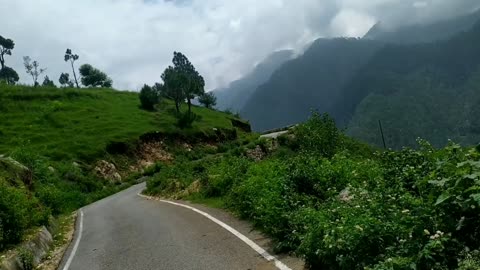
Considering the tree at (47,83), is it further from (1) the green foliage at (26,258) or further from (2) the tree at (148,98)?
(1) the green foliage at (26,258)

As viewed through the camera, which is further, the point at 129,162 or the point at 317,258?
the point at 129,162

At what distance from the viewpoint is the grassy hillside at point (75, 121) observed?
216 ft

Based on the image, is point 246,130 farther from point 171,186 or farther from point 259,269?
point 259,269

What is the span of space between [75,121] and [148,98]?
2093 centimetres

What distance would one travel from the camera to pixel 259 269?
8125 millimetres

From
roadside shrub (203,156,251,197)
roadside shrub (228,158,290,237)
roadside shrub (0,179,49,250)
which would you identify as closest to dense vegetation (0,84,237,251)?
roadside shrub (0,179,49,250)

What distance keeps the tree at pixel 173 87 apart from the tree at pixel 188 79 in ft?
2.09

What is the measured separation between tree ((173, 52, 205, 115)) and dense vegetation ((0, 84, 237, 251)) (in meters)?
4.72

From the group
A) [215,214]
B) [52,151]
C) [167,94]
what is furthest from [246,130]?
[215,214]

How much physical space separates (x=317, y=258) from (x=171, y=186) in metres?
23.9

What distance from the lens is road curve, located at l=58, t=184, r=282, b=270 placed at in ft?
30.7

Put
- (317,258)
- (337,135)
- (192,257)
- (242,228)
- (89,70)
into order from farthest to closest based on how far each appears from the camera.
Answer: (89,70) < (337,135) < (242,228) < (192,257) < (317,258)

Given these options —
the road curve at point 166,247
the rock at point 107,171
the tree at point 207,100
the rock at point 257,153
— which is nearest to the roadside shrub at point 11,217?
the road curve at point 166,247

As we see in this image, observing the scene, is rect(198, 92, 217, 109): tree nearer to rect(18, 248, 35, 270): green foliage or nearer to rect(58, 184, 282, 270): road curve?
rect(58, 184, 282, 270): road curve
